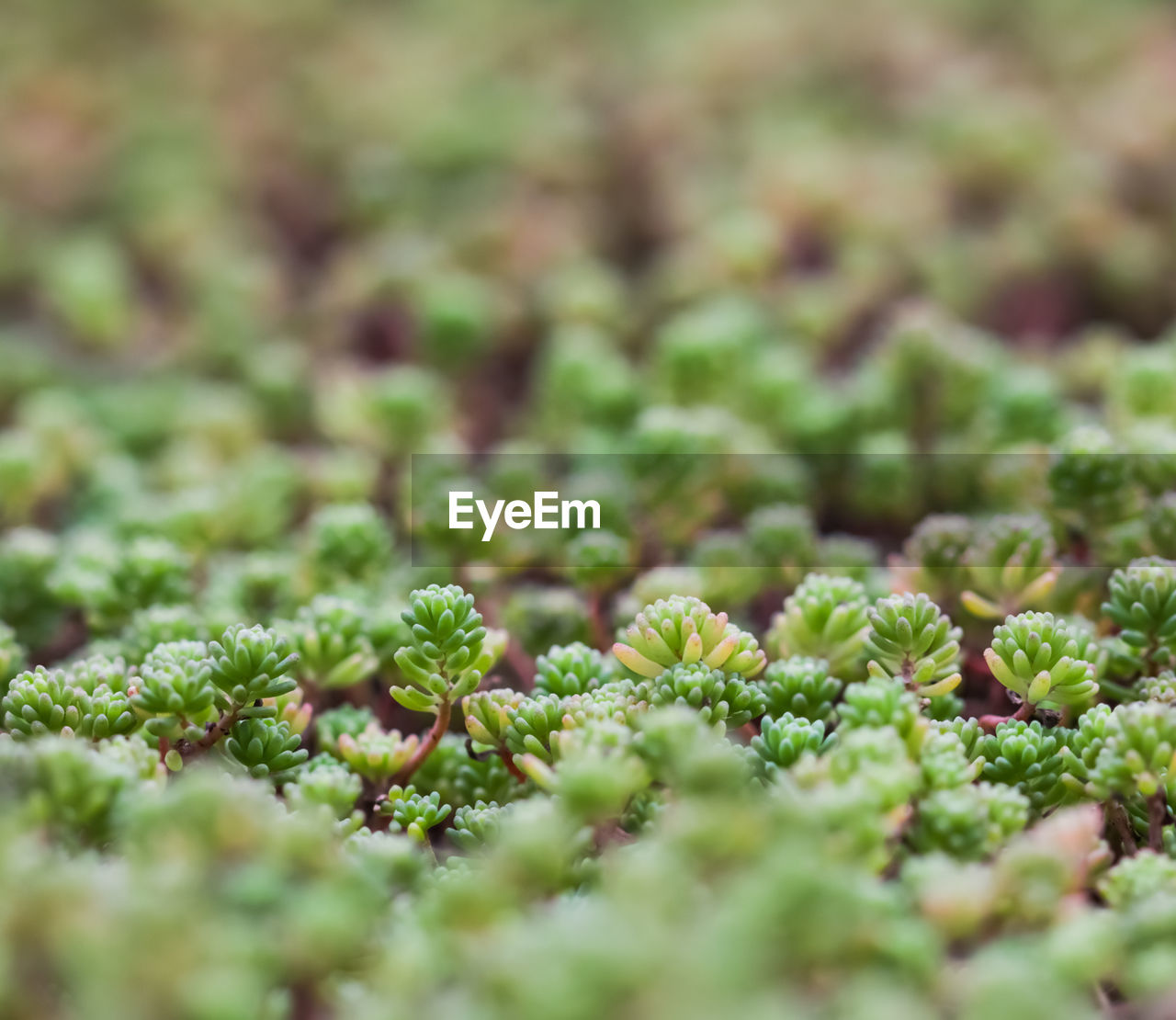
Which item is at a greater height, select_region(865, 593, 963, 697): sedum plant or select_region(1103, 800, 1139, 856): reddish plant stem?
select_region(865, 593, 963, 697): sedum plant

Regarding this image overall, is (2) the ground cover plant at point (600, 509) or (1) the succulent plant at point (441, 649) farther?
(1) the succulent plant at point (441, 649)

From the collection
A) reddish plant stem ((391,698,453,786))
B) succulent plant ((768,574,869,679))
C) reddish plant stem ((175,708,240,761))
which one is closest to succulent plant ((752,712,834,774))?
succulent plant ((768,574,869,679))

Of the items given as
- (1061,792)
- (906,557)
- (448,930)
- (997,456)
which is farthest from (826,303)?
(448,930)

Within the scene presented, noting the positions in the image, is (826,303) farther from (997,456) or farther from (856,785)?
(856,785)

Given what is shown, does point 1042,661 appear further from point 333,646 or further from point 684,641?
point 333,646

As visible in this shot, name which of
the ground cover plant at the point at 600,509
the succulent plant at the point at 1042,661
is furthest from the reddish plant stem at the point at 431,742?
the succulent plant at the point at 1042,661

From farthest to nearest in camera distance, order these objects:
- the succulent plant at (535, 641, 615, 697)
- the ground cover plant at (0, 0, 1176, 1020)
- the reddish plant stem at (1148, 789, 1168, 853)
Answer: the succulent plant at (535, 641, 615, 697) < the reddish plant stem at (1148, 789, 1168, 853) < the ground cover plant at (0, 0, 1176, 1020)
